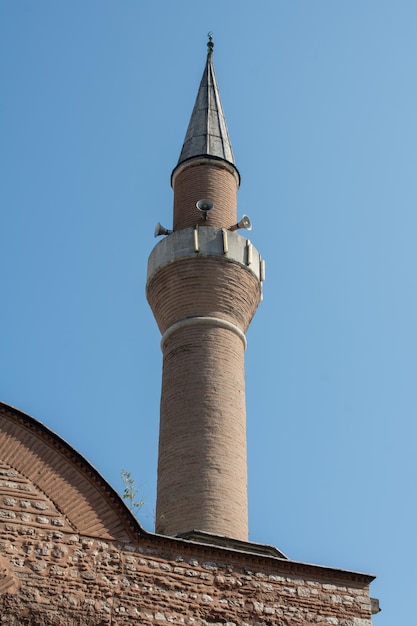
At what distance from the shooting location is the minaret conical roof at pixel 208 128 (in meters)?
13.3

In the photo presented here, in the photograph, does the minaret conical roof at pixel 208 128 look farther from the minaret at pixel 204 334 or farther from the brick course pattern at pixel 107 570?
the brick course pattern at pixel 107 570

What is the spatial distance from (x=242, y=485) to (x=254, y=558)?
2.23m

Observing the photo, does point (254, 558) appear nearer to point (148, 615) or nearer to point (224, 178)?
point (148, 615)

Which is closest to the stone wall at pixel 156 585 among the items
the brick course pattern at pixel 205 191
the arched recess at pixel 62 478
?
the arched recess at pixel 62 478

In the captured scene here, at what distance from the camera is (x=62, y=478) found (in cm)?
838

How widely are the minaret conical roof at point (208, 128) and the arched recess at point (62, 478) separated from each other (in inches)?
219

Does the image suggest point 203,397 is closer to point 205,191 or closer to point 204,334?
point 204,334

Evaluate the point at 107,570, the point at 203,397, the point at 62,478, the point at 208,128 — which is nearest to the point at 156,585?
the point at 107,570

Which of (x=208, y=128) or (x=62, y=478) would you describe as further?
(x=208, y=128)

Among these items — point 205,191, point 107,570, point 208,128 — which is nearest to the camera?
point 107,570

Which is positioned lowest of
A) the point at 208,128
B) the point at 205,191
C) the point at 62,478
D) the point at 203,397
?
the point at 62,478

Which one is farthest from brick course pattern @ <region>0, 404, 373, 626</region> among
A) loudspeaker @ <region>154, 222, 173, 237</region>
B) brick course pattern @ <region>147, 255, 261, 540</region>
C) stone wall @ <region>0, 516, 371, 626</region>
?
loudspeaker @ <region>154, 222, 173, 237</region>

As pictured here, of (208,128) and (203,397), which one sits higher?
(208,128)

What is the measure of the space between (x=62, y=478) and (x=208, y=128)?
6.33 m
